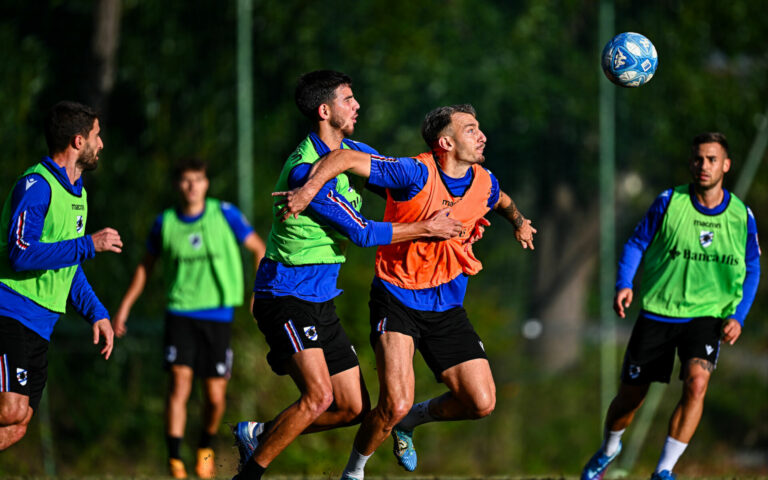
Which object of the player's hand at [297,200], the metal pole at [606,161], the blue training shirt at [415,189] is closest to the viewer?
the player's hand at [297,200]

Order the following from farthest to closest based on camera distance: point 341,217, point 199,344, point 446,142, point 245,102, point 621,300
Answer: point 245,102 → point 199,344 → point 621,300 → point 446,142 → point 341,217

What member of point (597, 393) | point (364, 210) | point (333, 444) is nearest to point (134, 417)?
point (333, 444)

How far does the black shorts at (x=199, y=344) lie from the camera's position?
7969mm

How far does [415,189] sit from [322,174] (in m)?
0.65

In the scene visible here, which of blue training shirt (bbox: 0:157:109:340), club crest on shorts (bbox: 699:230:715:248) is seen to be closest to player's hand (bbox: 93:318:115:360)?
blue training shirt (bbox: 0:157:109:340)

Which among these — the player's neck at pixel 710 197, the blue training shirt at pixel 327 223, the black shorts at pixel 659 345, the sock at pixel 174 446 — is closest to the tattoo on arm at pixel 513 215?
the blue training shirt at pixel 327 223

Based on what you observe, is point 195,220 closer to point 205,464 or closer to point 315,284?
point 205,464

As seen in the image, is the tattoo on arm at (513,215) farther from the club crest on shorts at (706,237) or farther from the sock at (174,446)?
the sock at (174,446)

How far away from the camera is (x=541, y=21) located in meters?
10.3

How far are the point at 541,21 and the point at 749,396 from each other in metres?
4.48

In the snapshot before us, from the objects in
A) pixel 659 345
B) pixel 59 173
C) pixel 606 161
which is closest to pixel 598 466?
pixel 659 345

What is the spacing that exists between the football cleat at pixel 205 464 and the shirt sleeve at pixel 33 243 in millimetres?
3100

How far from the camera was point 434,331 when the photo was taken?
5695 mm

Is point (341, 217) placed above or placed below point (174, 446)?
above
